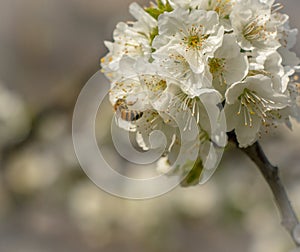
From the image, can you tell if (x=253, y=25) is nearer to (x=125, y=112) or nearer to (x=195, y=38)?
(x=195, y=38)

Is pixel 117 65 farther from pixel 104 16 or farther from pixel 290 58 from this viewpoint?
pixel 104 16

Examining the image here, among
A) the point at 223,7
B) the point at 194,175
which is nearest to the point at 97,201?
the point at 194,175

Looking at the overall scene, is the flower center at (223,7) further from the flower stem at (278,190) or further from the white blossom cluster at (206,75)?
the flower stem at (278,190)

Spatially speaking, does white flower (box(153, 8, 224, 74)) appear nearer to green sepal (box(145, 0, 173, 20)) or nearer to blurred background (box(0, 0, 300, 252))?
green sepal (box(145, 0, 173, 20))

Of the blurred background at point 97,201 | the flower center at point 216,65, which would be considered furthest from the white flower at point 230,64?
the blurred background at point 97,201

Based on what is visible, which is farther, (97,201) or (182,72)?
(97,201)

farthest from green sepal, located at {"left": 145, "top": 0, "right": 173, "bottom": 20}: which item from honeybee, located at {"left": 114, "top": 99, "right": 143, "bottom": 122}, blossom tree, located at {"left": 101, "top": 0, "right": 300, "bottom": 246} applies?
honeybee, located at {"left": 114, "top": 99, "right": 143, "bottom": 122}
